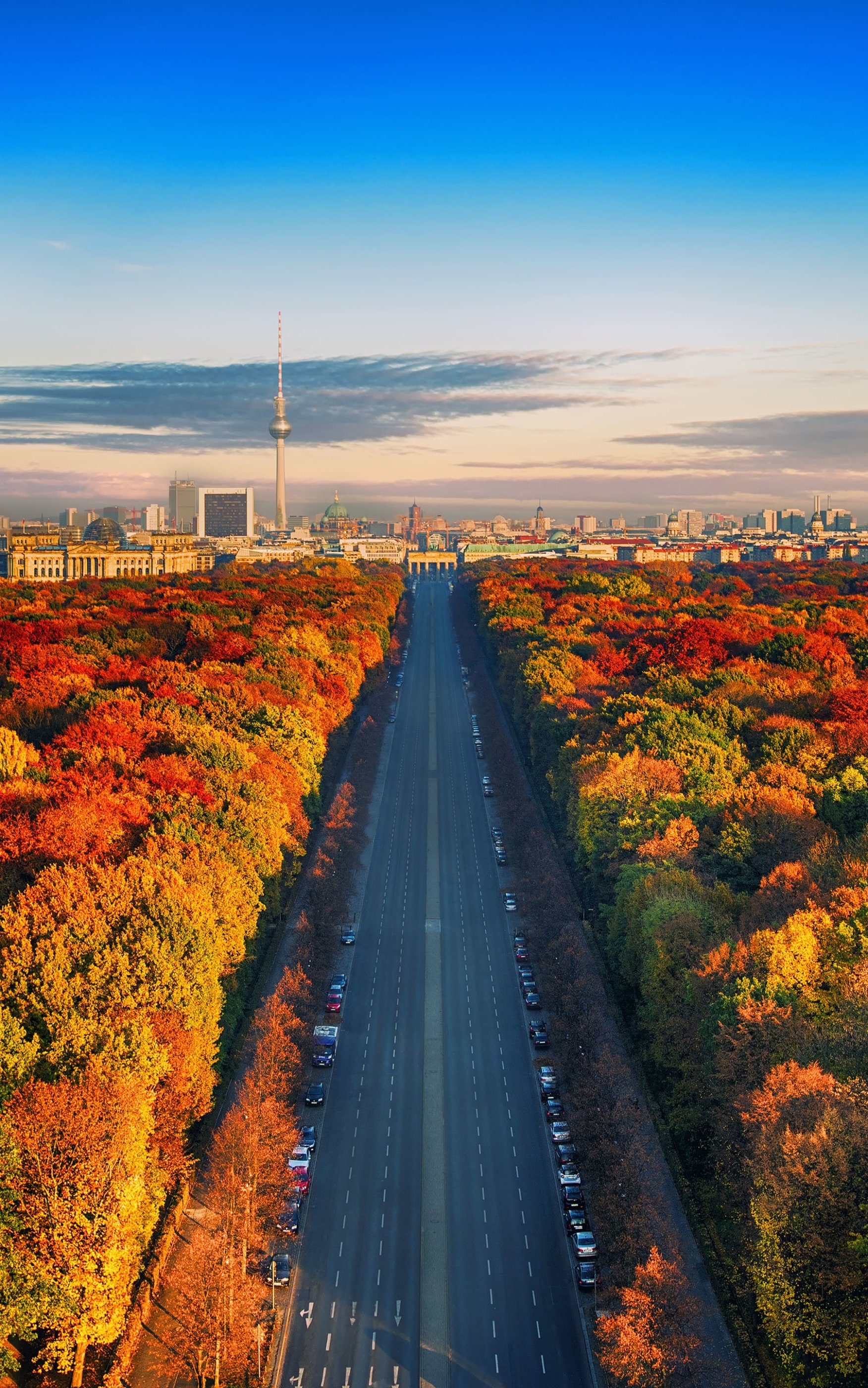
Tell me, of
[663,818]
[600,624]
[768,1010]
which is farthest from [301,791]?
[600,624]

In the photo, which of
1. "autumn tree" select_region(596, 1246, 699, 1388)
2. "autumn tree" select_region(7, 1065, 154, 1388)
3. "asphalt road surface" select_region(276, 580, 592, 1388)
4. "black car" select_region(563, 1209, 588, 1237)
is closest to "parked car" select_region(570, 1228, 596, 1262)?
"black car" select_region(563, 1209, 588, 1237)

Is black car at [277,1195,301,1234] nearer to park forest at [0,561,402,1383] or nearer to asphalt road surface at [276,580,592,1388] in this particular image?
asphalt road surface at [276,580,592,1388]

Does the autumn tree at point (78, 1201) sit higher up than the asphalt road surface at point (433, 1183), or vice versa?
the autumn tree at point (78, 1201)

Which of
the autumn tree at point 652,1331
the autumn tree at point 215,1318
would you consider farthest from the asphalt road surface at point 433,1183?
the autumn tree at point 652,1331

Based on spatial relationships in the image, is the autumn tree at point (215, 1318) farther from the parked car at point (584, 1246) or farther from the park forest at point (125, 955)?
the parked car at point (584, 1246)

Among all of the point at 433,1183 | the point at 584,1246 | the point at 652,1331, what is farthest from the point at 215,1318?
the point at 584,1246
